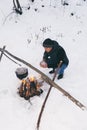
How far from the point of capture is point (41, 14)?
10297 millimetres

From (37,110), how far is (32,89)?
468mm

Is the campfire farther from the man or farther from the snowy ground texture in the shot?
the man

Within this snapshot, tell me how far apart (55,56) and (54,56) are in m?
0.02

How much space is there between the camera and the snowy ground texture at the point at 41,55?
6.62 metres

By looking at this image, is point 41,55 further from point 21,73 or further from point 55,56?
point 21,73

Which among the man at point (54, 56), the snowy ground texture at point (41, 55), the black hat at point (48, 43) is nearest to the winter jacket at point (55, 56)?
the man at point (54, 56)

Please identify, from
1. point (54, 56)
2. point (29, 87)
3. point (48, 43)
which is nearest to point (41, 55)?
point (54, 56)

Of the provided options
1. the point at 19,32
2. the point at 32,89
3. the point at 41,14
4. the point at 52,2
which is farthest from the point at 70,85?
the point at 52,2

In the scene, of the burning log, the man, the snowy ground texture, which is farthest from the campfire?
the man

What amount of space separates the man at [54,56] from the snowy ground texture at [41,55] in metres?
0.35

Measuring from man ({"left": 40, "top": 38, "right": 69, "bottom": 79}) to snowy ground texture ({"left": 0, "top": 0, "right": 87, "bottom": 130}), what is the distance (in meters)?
0.35

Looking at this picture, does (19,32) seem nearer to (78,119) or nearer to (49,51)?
(49,51)

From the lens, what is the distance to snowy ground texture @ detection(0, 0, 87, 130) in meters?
6.62

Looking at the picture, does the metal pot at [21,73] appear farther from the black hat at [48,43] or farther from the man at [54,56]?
the black hat at [48,43]
